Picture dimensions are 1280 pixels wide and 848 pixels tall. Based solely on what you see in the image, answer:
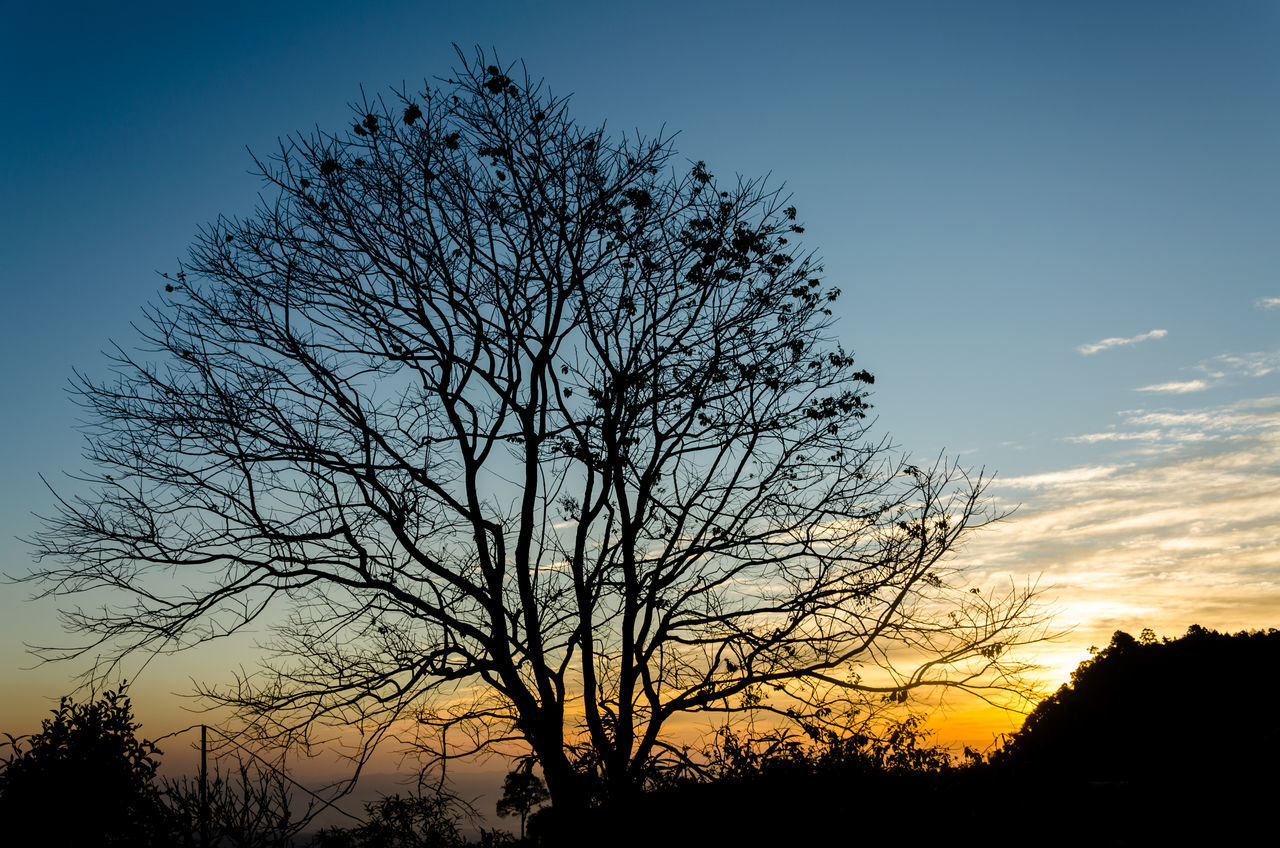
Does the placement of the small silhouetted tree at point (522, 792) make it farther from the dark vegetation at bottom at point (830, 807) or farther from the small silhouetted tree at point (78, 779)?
the small silhouetted tree at point (78, 779)

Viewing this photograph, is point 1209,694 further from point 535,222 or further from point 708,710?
point 535,222

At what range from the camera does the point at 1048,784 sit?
7.63 m

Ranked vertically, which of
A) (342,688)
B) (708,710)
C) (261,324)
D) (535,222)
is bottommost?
(708,710)

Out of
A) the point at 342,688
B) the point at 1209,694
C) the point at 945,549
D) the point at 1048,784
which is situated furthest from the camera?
the point at 1209,694

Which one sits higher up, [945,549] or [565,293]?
[565,293]

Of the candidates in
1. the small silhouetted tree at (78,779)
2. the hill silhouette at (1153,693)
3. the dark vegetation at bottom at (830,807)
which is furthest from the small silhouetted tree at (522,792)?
the hill silhouette at (1153,693)

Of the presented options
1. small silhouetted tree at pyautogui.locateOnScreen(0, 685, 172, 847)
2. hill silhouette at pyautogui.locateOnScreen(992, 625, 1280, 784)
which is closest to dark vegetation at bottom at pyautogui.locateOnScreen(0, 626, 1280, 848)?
small silhouetted tree at pyautogui.locateOnScreen(0, 685, 172, 847)

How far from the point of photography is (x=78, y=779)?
1373 cm

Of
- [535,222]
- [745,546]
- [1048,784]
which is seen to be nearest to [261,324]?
[535,222]

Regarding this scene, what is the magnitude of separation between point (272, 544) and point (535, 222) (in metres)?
6.01

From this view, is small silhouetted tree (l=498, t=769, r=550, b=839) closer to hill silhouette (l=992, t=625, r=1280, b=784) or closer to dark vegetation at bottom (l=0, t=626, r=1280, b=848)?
dark vegetation at bottom (l=0, t=626, r=1280, b=848)

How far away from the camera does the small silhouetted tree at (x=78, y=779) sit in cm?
1305

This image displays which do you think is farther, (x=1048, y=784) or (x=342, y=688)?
(x=342, y=688)

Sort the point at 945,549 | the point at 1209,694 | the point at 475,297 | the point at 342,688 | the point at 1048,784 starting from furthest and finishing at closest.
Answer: the point at 1209,694 < the point at 475,297 < the point at 945,549 < the point at 342,688 < the point at 1048,784
